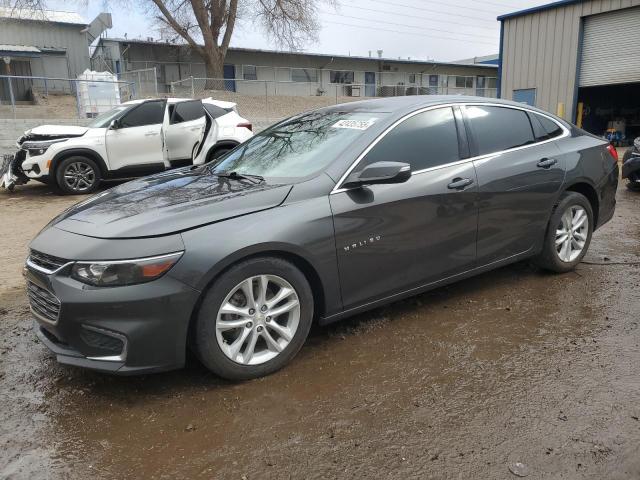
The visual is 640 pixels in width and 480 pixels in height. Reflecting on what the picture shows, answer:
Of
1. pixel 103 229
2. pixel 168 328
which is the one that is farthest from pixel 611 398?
pixel 103 229

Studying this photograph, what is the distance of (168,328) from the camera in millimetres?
2666

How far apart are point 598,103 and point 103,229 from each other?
23.1 m

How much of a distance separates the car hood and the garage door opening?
20195 mm

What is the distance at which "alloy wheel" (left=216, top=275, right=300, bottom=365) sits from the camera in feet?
9.36

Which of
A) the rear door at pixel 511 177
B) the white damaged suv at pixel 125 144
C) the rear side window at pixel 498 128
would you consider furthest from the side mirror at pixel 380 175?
the white damaged suv at pixel 125 144

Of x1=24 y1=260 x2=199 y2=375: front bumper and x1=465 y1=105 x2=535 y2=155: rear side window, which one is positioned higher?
x1=465 y1=105 x2=535 y2=155: rear side window

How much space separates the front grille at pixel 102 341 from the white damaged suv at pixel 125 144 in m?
6.91

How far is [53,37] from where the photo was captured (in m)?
32.0

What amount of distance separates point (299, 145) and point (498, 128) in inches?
64.6

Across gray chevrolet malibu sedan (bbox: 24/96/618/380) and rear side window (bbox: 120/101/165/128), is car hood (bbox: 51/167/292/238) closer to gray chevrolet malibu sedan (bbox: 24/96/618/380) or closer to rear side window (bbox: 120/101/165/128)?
gray chevrolet malibu sedan (bbox: 24/96/618/380)

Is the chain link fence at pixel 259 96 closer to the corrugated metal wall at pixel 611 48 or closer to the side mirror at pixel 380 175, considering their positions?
the corrugated metal wall at pixel 611 48

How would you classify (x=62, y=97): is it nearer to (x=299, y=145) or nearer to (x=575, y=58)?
(x=299, y=145)

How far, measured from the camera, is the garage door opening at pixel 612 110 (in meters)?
20.5

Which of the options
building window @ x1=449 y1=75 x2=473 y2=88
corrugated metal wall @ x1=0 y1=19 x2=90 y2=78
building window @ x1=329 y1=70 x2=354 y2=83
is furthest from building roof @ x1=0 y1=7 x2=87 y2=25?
building window @ x1=449 y1=75 x2=473 y2=88
